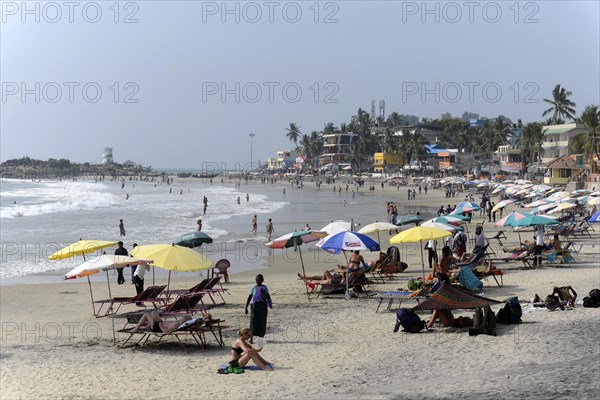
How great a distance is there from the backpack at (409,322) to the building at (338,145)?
135056 millimetres

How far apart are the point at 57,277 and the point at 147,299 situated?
8.44 metres

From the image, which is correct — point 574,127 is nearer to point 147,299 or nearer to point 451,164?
A: point 451,164

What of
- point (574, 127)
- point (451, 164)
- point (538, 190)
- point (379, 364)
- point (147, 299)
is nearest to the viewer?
point (379, 364)

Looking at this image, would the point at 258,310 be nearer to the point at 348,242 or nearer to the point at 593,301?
the point at 348,242

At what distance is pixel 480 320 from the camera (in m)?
11.0

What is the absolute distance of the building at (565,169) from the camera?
2430 inches

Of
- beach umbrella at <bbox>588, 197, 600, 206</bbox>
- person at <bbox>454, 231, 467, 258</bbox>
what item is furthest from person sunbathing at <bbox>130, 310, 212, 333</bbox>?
beach umbrella at <bbox>588, 197, 600, 206</bbox>

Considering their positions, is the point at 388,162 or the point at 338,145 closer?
the point at 388,162

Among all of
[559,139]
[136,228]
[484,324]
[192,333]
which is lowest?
[136,228]

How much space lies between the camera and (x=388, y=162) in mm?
129125

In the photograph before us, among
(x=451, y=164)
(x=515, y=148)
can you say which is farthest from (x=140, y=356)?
(x=451, y=164)

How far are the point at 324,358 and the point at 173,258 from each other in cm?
366

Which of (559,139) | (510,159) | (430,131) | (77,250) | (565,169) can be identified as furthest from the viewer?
(430,131)

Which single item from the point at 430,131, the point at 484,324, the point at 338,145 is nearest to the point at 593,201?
the point at 484,324
